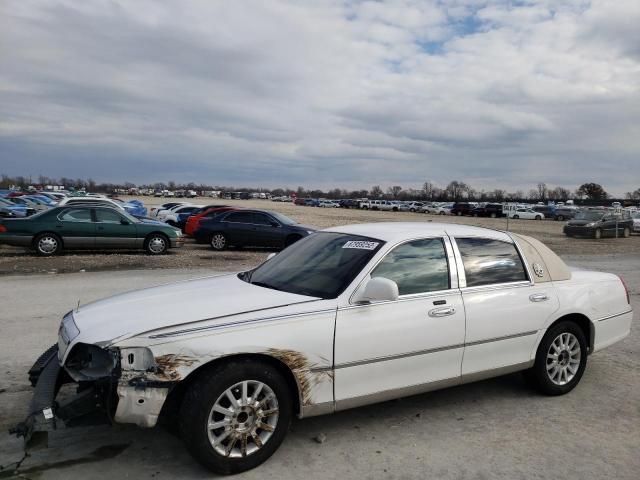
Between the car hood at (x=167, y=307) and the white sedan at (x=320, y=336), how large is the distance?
13 millimetres

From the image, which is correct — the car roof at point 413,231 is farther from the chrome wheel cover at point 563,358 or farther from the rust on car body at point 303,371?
the rust on car body at point 303,371

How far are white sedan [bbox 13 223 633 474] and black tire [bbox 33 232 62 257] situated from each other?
11.9 metres

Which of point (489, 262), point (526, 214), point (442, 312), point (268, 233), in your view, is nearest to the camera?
point (442, 312)

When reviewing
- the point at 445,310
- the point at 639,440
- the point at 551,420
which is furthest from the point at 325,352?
the point at 639,440

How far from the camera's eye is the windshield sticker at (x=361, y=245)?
4.22 m

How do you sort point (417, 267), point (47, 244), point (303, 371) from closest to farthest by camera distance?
point (303, 371)
point (417, 267)
point (47, 244)

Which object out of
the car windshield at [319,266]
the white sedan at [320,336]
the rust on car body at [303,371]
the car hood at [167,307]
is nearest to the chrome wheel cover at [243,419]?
the white sedan at [320,336]

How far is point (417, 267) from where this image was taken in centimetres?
422

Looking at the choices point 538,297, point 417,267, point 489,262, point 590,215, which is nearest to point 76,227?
point 417,267

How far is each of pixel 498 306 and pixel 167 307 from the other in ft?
8.54

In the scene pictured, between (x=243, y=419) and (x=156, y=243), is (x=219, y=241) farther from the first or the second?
(x=243, y=419)

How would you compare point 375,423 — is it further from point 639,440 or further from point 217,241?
point 217,241

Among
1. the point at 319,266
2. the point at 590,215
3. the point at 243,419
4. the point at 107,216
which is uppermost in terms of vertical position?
the point at 590,215

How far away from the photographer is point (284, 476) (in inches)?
132
